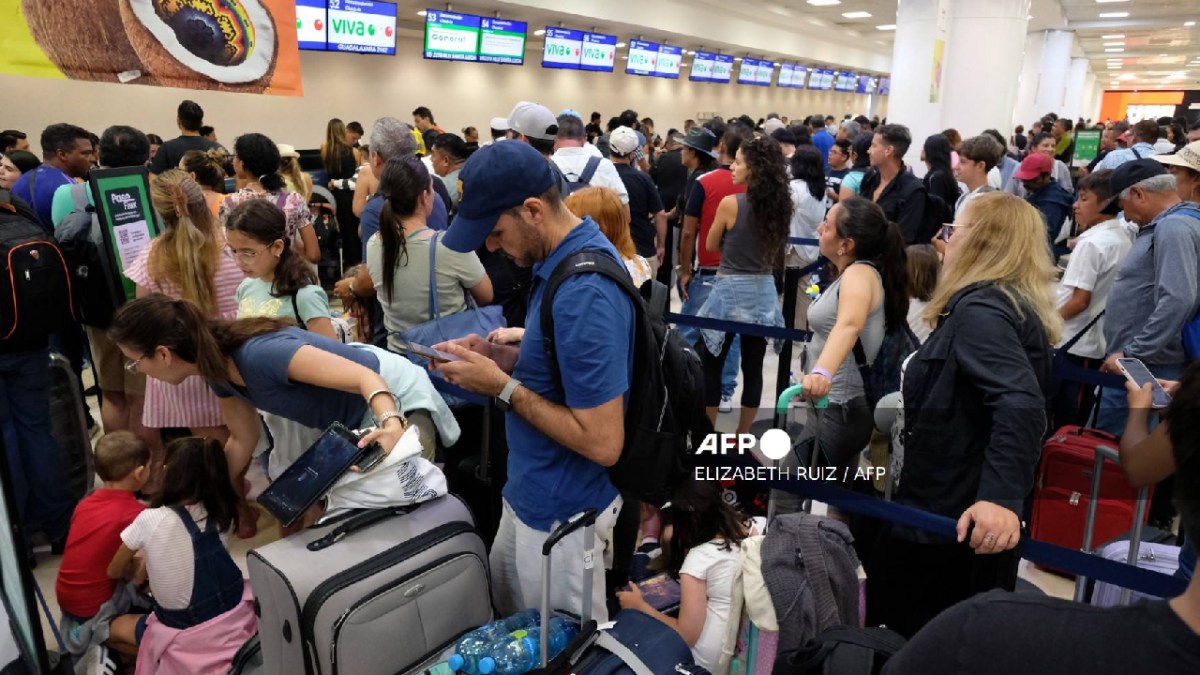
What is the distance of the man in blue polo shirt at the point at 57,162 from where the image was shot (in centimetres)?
459

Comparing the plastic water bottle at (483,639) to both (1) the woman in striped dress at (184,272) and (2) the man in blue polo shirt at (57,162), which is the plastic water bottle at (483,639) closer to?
(1) the woman in striped dress at (184,272)

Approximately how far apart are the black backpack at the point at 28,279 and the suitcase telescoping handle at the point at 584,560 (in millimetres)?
2512

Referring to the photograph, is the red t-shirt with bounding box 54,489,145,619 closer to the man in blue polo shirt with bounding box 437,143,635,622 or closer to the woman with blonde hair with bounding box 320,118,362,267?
the man in blue polo shirt with bounding box 437,143,635,622

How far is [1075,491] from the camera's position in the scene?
2807 millimetres

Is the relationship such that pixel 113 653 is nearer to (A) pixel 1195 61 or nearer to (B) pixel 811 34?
(B) pixel 811 34

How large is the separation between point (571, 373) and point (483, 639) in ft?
2.40

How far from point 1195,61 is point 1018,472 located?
133 feet

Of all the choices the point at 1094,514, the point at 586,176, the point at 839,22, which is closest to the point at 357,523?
the point at 1094,514

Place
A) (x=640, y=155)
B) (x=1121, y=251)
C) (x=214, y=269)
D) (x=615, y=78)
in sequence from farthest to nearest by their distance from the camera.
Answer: (x=615, y=78) → (x=640, y=155) → (x=1121, y=251) → (x=214, y=269)

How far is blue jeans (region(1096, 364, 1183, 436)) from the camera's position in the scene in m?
3.24

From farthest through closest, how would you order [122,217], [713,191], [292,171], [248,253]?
1. [292,171]
2. [713,191]
3. [122,217]
4. [248,253]

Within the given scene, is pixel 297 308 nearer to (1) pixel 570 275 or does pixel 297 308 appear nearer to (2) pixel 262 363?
(2) pixel 262 363

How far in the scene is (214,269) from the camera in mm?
3473

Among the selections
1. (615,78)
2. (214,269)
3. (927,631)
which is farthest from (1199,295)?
(615,78)
